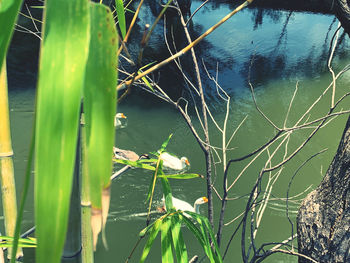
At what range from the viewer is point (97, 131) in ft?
0.66

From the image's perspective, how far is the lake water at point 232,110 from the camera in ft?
8.36

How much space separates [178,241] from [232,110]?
313 centimetres

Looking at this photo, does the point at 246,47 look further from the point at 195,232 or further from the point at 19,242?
the point at 19,242

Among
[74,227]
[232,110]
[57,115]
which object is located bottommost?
[232,110]

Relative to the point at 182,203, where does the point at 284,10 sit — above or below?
above

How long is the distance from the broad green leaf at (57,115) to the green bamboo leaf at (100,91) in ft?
0.06

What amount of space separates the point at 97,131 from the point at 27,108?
3431mm

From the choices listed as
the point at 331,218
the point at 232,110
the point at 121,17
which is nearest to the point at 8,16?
the point at 121,17

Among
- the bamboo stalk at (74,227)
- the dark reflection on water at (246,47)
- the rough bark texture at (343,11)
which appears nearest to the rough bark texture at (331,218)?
the rough bark texture at (343,11)

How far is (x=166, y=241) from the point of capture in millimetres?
649

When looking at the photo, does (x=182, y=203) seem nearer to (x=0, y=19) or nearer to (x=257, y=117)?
(x=257, y=117)

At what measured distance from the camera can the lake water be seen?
2547 millimetres

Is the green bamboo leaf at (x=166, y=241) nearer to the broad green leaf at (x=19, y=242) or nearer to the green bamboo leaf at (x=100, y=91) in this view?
the broad green leaf at (x=19, y=242)

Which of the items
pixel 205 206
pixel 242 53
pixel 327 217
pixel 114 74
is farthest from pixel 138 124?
pixel 114 74
